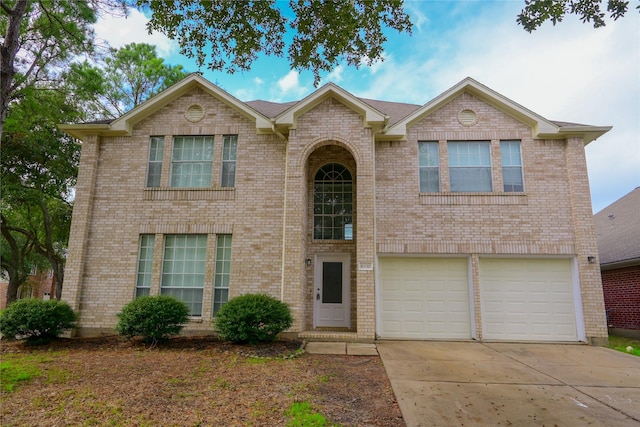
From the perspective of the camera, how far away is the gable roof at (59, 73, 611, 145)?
9.71m

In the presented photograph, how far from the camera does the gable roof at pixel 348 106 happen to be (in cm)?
971

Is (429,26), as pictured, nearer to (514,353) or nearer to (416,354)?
(416,354)

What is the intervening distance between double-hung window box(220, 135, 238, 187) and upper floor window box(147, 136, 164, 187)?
1.76 metres

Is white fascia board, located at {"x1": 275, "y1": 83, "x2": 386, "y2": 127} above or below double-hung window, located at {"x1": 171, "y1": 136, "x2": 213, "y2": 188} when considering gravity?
above

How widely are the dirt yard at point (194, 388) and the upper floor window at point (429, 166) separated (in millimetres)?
4926

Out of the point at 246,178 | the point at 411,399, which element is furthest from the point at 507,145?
the point at 411,399

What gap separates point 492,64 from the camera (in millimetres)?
7469

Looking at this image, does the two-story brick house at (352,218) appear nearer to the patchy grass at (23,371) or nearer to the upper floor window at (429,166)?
the upper floor window at (429,166)

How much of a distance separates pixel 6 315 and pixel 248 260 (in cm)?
529

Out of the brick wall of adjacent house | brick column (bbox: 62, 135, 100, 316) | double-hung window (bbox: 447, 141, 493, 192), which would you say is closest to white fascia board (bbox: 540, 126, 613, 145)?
double-hung window (bbox: 447, 141, 493, 192)

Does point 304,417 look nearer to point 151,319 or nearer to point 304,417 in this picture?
point 304,417

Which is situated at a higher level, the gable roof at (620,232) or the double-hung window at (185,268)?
the gable roof at (620,232)

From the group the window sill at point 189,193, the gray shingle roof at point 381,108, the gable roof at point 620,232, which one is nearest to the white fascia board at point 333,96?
the gray shingle roof at point 381,108

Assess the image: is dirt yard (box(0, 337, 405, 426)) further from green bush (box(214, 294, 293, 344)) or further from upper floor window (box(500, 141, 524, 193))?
upper floor window (box(500, 141, 524, 193))
